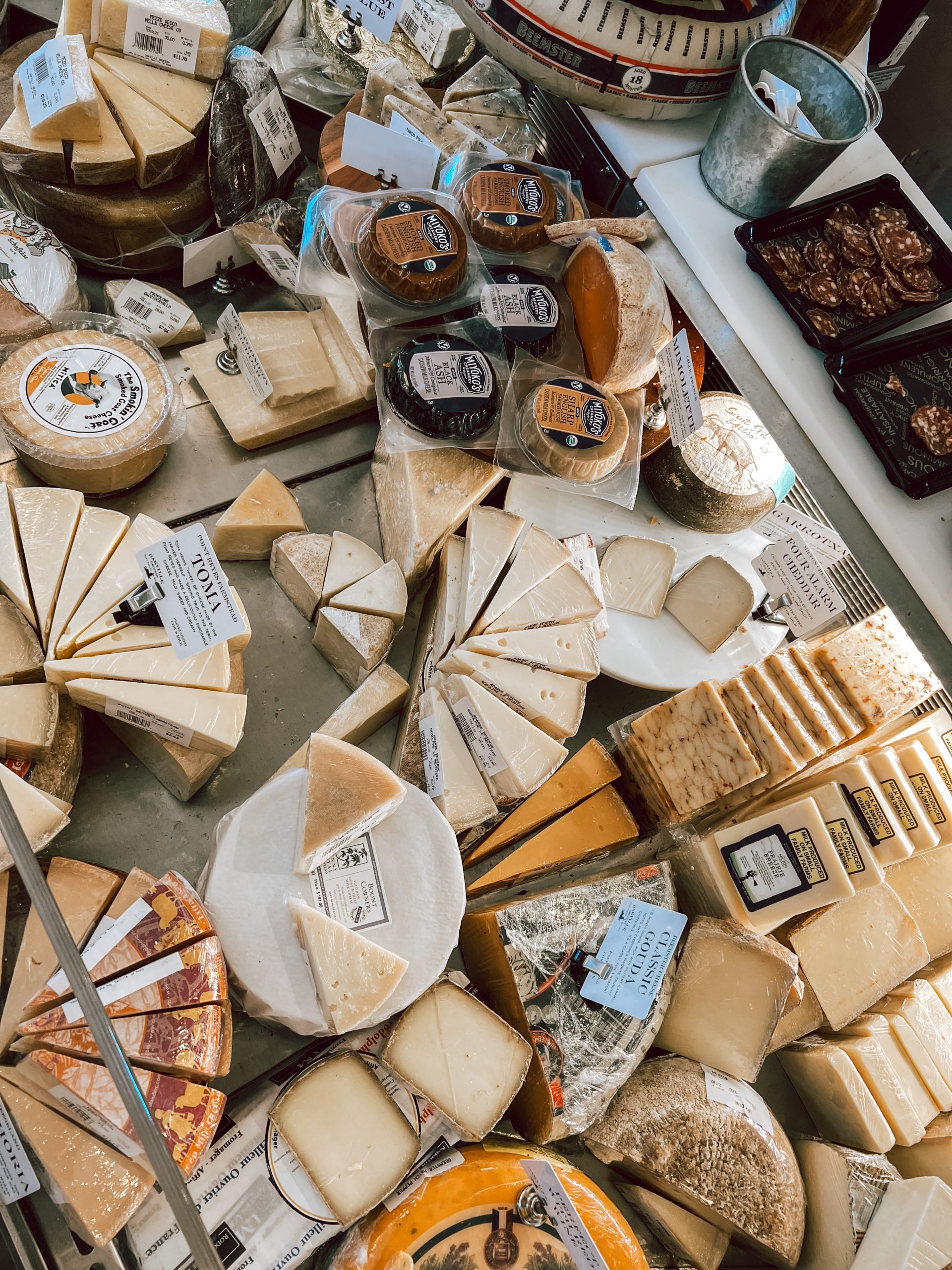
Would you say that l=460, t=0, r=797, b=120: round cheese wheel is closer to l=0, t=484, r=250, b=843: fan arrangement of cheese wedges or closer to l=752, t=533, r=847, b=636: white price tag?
l=752, t=533, r=847, b=636: white price tag

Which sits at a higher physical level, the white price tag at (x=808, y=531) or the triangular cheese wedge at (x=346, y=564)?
the white price tag at (x=808, y=531)

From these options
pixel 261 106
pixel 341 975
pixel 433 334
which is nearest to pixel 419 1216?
pixel 341 975

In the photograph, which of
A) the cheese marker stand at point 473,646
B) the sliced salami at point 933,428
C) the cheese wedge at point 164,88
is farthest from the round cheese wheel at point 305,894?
the cheese wedge at point 164,88

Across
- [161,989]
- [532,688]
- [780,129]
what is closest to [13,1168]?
[161,989]

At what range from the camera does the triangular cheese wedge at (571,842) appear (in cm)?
178

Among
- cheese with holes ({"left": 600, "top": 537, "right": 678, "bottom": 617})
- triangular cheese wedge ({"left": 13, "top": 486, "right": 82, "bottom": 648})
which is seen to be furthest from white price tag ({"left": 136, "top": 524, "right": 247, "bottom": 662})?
cheese with holes ({"left": 600, "top": 537, "right": 678, "bottom": 617})

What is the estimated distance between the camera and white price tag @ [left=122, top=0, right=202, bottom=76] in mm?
1904

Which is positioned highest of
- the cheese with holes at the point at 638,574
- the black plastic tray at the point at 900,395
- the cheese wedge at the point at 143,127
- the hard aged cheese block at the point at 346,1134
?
the black plastic tray at the point at 900,395

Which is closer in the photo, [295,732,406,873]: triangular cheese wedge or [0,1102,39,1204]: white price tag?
[0,1102,39,1204]: white price tag

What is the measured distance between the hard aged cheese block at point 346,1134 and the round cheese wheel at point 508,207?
1.69 m

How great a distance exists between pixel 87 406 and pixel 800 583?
1497 mm

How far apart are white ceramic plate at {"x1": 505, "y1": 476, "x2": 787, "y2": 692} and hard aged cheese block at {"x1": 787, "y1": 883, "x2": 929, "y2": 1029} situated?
55 centimetres

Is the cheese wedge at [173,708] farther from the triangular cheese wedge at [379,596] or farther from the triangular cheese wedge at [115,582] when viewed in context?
the triangular cheese wedge at [379,596]

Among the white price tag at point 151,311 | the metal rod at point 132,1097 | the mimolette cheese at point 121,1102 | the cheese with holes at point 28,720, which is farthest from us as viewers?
the white price tag at point 151,311
